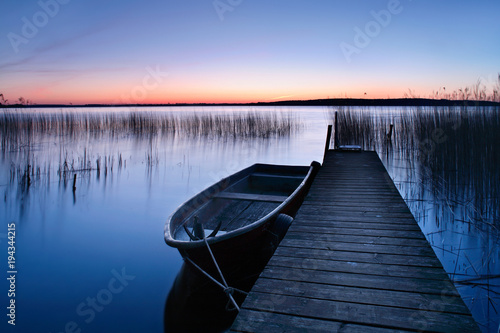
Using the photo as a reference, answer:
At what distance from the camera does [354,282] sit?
68.9 inches

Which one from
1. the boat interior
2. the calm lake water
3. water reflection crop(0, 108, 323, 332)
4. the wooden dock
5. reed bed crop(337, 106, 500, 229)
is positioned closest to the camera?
the wooden dock

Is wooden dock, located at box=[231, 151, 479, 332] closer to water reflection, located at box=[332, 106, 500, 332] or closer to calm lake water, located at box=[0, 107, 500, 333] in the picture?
water reflection, located at box=[332, 106, 500, 332]

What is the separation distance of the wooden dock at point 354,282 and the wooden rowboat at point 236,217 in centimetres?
34

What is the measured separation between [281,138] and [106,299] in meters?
12.7

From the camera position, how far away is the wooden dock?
54.7 inches

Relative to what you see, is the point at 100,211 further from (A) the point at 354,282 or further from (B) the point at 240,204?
(A) the point at 354,282

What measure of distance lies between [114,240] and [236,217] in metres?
1.80

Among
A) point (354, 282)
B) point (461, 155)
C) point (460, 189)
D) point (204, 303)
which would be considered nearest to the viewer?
point (354, 282)

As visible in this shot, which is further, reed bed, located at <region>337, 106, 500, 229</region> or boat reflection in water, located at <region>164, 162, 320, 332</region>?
reed bed, located at <region>337, 106, 500, 229</region>

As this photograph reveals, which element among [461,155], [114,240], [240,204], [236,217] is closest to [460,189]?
[461,155]

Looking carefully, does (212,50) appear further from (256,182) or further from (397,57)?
(256,182)

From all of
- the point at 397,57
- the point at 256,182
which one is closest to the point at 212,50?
the point at 397,57

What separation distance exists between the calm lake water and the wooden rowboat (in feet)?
2.14

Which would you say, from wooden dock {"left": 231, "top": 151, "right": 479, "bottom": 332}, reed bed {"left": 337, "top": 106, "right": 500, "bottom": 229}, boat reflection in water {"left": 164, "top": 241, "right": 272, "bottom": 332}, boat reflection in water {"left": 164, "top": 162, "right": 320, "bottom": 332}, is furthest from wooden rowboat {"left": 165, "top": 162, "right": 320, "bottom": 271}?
reed bed {"left": 337, "top": 106, "right": 500, "bottom": 229}
